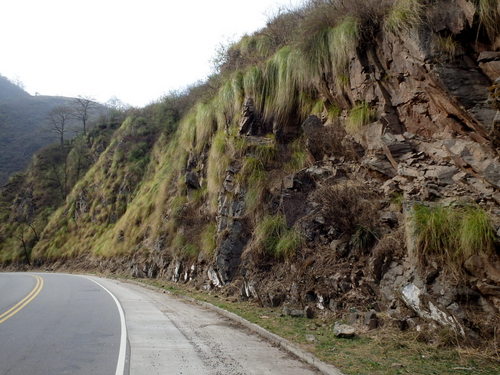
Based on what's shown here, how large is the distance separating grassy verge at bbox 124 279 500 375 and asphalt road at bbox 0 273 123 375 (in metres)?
3.38

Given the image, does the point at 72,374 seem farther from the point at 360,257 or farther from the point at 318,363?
the point at 360,257

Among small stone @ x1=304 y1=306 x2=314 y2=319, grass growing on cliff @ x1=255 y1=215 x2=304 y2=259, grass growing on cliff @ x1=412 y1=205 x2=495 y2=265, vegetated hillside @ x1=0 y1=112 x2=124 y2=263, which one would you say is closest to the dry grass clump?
grass growing on cliff @ x1=255 y1=215 x2=304 y2=259

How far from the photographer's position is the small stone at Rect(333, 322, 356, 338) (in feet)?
23.3

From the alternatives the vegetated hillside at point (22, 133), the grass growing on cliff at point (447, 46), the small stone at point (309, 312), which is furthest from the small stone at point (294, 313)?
the vegetated hillside at point (22, 133)

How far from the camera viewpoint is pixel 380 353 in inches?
244

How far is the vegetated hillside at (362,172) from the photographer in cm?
687

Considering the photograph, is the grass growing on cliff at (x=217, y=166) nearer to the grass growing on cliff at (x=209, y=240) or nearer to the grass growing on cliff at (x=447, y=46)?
the grass growing on cliff at (x=209, y=240)

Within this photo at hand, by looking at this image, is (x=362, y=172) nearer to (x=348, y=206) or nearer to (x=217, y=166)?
(x=348, y=206)

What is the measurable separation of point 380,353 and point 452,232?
96.6 inches

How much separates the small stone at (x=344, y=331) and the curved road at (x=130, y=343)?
1165 mm

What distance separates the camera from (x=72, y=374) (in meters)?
5.46

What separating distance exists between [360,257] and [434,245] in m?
2.24

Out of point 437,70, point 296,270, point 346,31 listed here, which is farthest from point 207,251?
point 437,70

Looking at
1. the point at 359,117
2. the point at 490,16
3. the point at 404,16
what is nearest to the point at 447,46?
the point at 490,16
